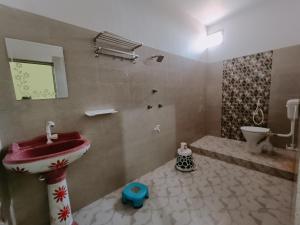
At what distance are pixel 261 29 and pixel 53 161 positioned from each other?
3.45 metres

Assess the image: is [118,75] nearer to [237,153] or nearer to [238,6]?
[237,153]

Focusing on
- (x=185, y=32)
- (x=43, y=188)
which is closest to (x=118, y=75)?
(x=43, y=188)

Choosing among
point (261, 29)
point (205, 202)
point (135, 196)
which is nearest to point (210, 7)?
point (261, 29)

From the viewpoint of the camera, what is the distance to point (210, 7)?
243cm

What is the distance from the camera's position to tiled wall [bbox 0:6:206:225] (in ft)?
3.76

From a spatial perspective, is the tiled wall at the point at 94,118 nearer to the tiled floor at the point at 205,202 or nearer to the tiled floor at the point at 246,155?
the tiled floor at the point at 205,202

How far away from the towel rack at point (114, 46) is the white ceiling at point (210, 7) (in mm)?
917

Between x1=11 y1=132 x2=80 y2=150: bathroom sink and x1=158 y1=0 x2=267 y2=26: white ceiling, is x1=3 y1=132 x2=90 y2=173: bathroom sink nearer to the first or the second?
x1=11 y1=132 x2=80 y2=150: bathroom sink

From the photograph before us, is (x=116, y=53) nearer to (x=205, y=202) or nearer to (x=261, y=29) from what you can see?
(x=205, y=202)

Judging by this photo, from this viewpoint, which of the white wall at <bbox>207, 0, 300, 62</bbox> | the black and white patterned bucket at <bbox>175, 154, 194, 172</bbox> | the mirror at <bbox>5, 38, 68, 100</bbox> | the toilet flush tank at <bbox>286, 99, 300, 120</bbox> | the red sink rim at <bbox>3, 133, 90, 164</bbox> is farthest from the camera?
the white wall at <bbox>207, 0, 300, 62</bbox>

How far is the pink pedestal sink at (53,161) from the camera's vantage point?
0.94 metres

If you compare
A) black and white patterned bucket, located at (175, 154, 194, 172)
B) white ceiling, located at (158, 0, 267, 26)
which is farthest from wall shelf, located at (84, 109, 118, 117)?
white ceiling, located at (158, 0, 267, 26)

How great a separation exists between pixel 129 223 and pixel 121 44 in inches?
72.2

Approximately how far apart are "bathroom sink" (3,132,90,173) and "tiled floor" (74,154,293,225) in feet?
2.49
